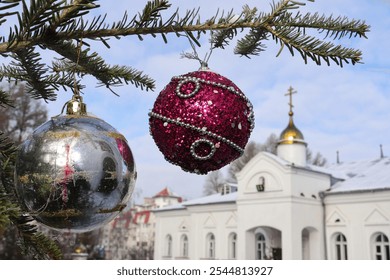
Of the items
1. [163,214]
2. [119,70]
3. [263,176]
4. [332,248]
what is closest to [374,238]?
[332,248]

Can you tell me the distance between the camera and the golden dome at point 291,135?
70.1 feet

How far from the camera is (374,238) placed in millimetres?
17969

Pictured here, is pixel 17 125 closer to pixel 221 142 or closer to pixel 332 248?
pixel 332 248

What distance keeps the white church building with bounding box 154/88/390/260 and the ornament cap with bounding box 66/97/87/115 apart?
17.6 meters

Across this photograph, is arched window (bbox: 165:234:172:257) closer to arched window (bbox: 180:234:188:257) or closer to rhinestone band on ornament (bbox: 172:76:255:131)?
arched window (bbox: 180:234:188:257)

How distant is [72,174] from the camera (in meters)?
1.54

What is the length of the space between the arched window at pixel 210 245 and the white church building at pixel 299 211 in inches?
2.0

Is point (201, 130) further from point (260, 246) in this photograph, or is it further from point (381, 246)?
point (260, 246)

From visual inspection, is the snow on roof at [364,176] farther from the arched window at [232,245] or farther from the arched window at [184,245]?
the arched window at [184,245]

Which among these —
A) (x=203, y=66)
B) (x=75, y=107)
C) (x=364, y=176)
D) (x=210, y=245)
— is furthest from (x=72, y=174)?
(x=210, y=245)

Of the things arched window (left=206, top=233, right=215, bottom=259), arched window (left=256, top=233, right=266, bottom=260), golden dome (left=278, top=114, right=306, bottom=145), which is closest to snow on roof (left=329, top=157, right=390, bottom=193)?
golden dome (left=278, top=114, right=306, bottom=145)

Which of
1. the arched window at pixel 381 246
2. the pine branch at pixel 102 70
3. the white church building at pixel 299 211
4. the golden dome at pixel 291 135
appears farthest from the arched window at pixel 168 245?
the pine branch at pixel 102 70

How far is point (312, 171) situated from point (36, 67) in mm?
18659

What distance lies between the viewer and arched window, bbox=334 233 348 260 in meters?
18.8
